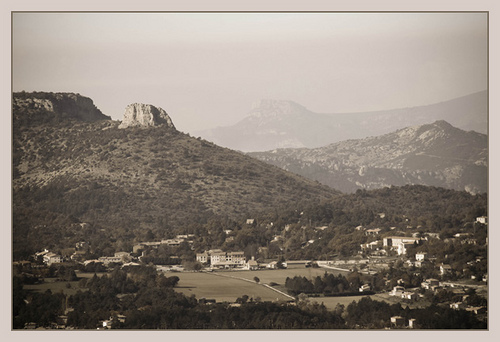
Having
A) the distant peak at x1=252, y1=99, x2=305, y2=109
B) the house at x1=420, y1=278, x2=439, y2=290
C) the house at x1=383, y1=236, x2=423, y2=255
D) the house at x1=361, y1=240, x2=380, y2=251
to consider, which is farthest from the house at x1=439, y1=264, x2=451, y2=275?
the distant peak at x1=252, y1=99, x2=305, y2=109

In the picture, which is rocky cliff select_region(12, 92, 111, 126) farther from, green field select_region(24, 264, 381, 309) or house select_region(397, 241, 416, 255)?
house select_region(397, 241, 416, 255)

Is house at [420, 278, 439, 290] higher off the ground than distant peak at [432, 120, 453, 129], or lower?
lower

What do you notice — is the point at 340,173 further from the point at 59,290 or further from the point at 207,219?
the point at 59,290

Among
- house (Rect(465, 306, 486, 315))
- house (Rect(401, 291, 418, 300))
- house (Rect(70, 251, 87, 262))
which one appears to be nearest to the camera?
house (Rect(465, 306, 486, 315))

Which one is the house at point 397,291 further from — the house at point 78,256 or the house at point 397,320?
the house at point 78,256

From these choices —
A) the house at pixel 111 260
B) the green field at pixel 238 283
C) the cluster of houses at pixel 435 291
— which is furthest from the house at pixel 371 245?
the house at pixel 111 260

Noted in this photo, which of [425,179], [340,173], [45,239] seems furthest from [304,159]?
[45,239]

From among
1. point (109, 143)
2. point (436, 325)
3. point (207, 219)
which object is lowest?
point (436, 325)
